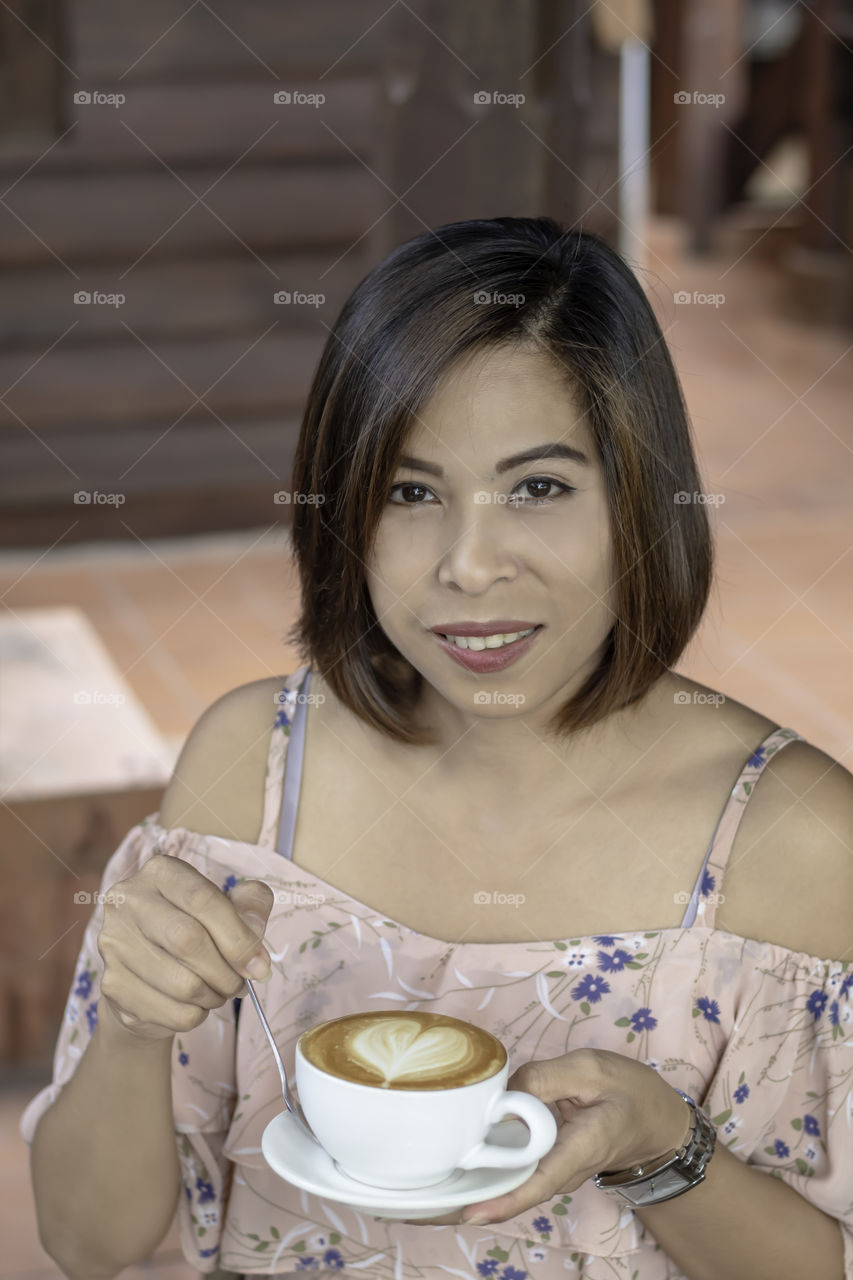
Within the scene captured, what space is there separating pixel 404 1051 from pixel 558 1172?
127mm

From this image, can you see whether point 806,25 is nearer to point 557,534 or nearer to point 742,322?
point 742,322

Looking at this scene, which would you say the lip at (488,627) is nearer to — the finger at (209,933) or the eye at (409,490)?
the eye at (409,490)

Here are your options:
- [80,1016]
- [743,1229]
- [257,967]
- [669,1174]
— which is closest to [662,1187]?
[669,1174]

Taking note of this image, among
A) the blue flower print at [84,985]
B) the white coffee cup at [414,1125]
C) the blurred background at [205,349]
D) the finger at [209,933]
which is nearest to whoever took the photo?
the white coffee cup at [414,1125]

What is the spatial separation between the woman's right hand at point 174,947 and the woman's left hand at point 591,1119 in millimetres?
210

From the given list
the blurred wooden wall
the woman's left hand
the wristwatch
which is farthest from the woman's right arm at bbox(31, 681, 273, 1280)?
the blurred wooden wall

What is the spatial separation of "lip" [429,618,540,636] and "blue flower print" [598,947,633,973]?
0.96ft

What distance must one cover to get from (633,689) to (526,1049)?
0.33m

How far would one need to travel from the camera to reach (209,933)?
106 cm

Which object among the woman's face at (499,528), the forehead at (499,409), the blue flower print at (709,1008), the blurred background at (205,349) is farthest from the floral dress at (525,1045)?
the blurred background at (205,349)

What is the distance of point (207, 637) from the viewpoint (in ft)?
14.3

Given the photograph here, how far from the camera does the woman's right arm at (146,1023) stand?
1.06 meters

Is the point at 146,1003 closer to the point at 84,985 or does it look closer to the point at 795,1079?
A: the point at 84,985

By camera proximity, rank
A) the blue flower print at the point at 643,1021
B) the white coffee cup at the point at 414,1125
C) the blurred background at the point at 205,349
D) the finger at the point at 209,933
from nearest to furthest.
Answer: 1. the white coffee cup at the point at 414,1125
2. the finger at the point at 209,933
3. the blue flower print at the point at 643,1021
4. the blurred background at the point at 205,349
